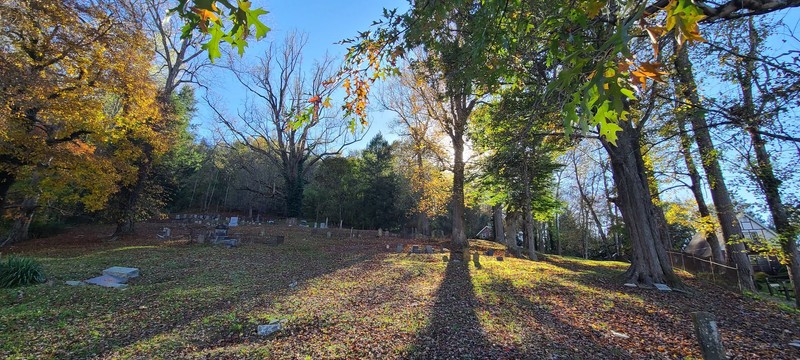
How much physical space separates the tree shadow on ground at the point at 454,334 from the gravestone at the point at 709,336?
6.47 feet

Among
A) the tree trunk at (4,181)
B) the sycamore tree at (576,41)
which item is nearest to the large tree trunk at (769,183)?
the sycamore tree at (576,41)

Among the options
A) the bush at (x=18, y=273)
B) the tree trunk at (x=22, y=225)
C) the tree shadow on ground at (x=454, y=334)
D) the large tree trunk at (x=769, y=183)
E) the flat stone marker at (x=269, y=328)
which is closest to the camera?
the tree shadow on ground at (x=454, y=334)

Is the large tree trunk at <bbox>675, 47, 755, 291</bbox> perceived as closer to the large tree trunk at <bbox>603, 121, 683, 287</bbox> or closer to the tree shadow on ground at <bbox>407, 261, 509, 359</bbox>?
the large tree trunk at <bbox>603, 121, 683, 287</bbox>

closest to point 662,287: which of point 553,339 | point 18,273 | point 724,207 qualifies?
point 724,207

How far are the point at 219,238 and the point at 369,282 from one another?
372 inches

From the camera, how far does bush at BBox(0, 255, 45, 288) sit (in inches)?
272

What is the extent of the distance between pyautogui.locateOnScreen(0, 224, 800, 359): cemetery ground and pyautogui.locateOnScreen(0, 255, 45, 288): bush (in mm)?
359

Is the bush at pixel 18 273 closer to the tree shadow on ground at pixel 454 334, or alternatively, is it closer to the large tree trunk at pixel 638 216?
the tree shadow on ground at pixel 454 334

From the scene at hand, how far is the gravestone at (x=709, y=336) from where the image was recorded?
3326mm

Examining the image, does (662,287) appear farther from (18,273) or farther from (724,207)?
(18,273)

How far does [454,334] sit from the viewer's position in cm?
469

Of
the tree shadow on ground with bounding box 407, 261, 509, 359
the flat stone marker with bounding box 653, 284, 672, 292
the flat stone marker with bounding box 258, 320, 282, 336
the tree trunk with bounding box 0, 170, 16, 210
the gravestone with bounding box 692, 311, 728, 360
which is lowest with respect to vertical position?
the flat stone marker with bounding box 258, 320, 282, 336

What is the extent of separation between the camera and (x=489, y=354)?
405 centimetres

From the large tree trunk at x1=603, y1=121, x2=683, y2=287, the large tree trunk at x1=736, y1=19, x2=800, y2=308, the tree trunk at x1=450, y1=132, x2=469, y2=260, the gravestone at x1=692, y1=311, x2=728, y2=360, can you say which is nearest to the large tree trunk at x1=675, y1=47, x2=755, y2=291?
the large tree trunk at x1=736, y1=19, x2=800, y2=308
